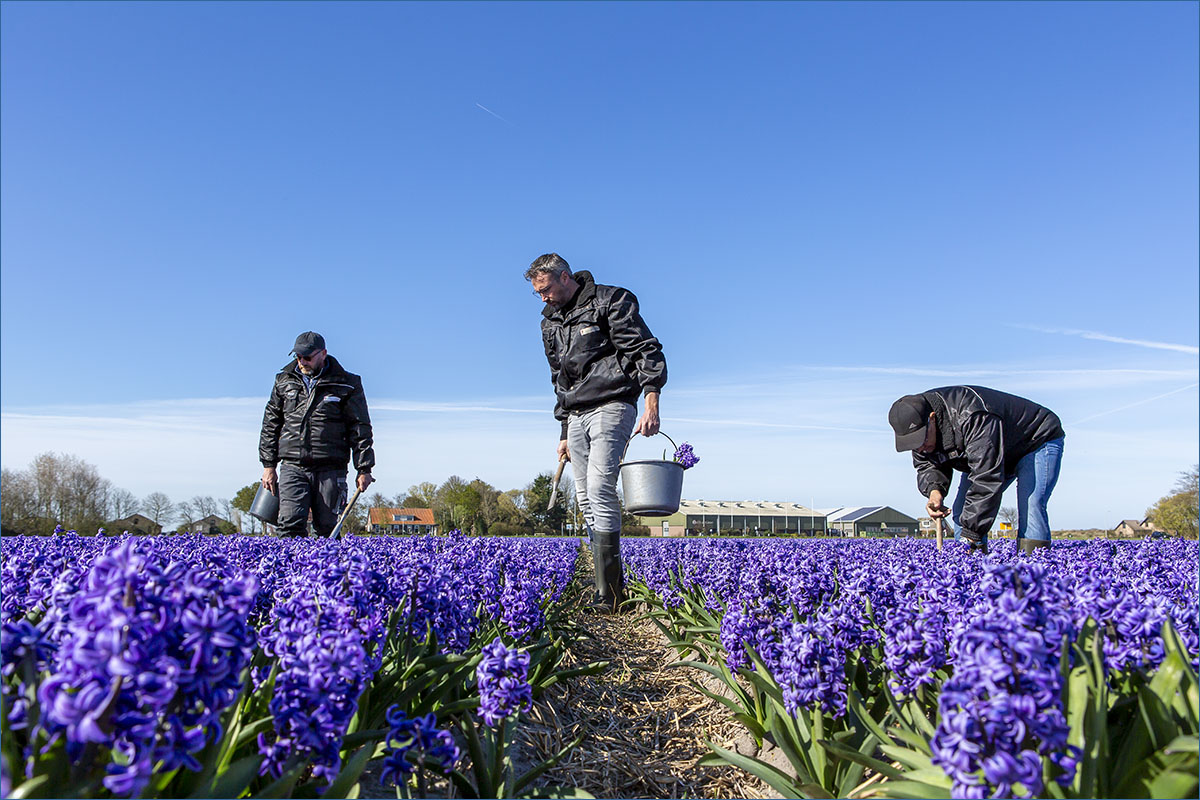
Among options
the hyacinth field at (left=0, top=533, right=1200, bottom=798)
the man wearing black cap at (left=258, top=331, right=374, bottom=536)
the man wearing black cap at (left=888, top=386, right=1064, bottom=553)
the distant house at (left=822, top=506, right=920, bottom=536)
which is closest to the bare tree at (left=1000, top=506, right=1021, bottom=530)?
the man wearing black cap at (left=888, top=386, right=1064, bottom=553)

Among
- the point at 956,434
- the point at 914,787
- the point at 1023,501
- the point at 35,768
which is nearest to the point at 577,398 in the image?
the point at 956,434

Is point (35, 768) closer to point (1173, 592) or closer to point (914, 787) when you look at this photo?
point (914, 787)

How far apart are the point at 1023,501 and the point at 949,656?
4.74 meters

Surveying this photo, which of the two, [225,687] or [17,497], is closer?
[225,687]

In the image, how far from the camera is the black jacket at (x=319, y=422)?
807 cm

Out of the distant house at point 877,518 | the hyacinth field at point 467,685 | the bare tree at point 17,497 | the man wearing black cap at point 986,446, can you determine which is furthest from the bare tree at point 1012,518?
the bare tree at point 17,497

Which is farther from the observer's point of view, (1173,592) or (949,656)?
(1173,592)

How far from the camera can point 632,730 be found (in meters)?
3.86

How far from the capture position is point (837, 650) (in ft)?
8.57

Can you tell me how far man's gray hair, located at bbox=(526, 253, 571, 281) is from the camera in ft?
21.3

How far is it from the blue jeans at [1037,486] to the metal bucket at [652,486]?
253 centimetres

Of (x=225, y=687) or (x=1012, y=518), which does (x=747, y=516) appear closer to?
(x=1012, y=518)

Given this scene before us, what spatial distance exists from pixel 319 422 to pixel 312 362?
2.14 feet

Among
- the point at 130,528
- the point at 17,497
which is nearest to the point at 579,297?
the point at 130,528
